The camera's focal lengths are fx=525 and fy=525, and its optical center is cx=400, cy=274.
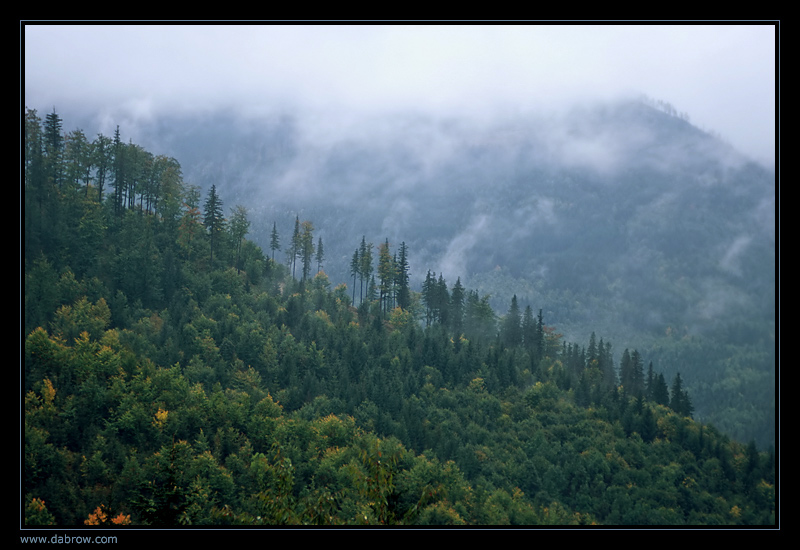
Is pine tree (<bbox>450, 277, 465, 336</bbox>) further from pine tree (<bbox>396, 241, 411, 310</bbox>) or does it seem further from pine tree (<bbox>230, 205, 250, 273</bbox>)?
pine tree (<bbox>230, 205, 250, 273</bbox>)

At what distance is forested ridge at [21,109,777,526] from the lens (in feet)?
167

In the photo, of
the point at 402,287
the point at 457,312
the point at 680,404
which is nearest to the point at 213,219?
the point at 402,287

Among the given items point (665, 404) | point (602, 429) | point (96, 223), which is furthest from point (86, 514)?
point (665, 404)

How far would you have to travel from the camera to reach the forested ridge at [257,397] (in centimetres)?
5084

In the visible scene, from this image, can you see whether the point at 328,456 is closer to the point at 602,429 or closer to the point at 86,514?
the point at 86,514

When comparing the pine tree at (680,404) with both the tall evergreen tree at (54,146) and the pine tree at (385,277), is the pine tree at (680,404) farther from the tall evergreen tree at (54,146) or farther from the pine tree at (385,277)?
the tall evergreen tree at (54,146)

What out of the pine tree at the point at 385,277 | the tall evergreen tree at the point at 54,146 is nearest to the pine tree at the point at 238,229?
the tall evergreen tree at the point at 54,146

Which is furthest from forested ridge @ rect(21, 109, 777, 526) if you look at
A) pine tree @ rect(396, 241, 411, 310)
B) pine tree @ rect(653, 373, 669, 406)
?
pine tree @ rect(396, 241, 411, 310)

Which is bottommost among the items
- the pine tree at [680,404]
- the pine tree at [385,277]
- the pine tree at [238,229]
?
the pine tree at [680,404]

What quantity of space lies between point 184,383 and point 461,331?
6275cm

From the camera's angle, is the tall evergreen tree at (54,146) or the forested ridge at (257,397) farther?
the tall evergreen tree at (54,146)

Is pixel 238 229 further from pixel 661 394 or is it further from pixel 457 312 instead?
pixel 661 394
